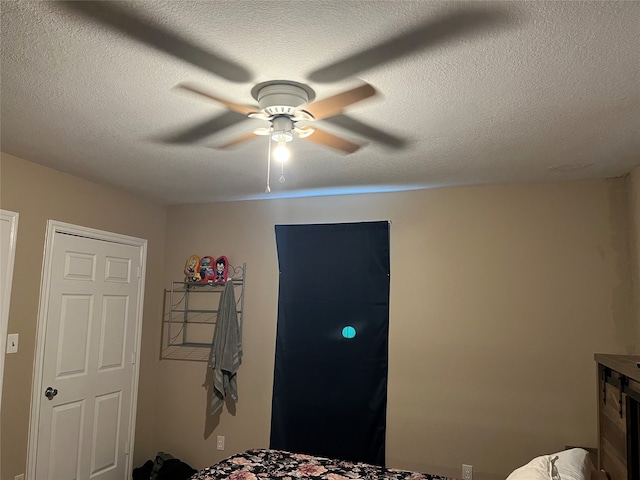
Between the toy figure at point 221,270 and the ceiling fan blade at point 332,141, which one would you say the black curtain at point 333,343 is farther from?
the ceiling fan blade at point 332,141

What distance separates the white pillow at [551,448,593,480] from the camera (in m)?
2.03

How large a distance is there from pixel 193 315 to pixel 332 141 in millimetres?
2634

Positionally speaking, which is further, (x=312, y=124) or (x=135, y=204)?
(x=135, y=204)

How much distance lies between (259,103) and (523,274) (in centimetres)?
247

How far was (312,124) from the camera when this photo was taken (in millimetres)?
2430

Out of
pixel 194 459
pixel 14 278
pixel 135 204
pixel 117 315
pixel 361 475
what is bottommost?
pixel 194 459

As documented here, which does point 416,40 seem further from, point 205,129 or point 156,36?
point 205,129

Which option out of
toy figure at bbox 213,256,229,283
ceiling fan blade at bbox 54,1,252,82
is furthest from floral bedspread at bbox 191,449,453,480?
ceiling fan blade at bbox 54,1,252,82

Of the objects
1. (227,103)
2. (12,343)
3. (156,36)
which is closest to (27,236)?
(12,343)

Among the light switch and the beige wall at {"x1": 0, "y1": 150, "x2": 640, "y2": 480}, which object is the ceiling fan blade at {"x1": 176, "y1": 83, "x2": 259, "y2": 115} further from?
the light switch

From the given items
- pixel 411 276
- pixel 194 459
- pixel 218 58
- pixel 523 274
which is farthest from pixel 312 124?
pixel 194 459

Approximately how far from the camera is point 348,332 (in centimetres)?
391

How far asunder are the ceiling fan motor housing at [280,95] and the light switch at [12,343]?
7.87ft

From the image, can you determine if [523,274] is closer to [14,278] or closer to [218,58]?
[218,58]
